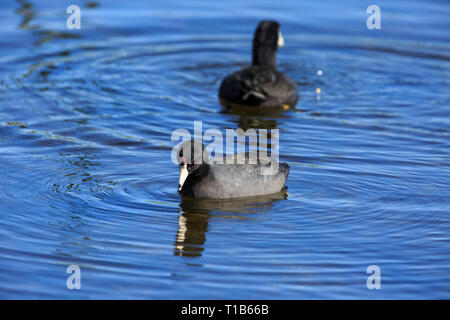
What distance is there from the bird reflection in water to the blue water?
2 centimetres

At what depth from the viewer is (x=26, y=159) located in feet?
30.0

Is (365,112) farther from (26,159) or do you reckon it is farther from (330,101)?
(26,159)

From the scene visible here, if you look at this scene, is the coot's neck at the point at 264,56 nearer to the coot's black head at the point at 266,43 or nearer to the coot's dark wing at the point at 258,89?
the coot's black head at the point at 266,43

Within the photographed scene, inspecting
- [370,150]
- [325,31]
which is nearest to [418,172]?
[370,150]

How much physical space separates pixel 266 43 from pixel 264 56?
0.70ft

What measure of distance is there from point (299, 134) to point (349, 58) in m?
4.23

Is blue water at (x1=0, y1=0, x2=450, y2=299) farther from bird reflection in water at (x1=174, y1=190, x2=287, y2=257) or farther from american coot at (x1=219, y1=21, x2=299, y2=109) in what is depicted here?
american coot at (x1=219, y1=21, x2=299, y2=109)

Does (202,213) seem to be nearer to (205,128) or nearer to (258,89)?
(205,128)

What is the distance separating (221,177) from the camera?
8.16 m

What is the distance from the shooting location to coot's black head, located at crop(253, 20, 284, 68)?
41.5 feet

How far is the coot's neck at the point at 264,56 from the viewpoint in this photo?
12656 mm

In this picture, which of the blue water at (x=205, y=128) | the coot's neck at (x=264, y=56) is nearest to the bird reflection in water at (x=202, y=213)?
the blue water at (x=205, y=128)

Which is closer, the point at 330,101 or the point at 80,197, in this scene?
the point at 80,197

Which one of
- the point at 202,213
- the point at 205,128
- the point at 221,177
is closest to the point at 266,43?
the point at 205,128
